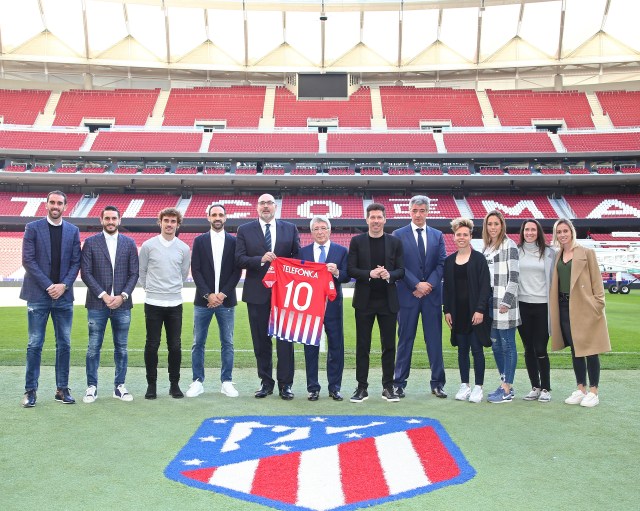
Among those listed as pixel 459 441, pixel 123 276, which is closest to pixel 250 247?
pixel 123 276

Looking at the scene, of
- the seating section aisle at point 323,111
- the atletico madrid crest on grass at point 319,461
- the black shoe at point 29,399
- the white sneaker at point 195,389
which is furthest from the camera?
the seating section aisle at point 323,111

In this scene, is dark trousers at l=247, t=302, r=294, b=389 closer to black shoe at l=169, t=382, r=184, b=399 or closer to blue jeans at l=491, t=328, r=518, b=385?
black shoe at l=169, t=382, r=184, b=399

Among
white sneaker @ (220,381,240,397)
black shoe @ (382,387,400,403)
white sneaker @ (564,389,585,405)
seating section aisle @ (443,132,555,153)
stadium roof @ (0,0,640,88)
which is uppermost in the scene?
stadium roof @ (0,0,640,88)

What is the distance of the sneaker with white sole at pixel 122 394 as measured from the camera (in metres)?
6.43

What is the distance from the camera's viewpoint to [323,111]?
4572 centimetres

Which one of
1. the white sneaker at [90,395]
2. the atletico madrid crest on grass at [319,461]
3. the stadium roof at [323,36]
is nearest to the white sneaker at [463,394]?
the atletico madrid crest on grass at [319,461]

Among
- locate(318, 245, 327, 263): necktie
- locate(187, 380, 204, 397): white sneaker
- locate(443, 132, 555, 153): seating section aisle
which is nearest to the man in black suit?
locate(318, 245, 327, 263): necktie

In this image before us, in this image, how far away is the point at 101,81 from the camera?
156 ft

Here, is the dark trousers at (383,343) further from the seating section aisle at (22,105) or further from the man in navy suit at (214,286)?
the seating section aisle at (22,105)

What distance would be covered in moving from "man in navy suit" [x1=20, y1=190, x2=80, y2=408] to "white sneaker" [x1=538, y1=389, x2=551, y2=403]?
5189mm

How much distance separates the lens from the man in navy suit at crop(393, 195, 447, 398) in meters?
6.86

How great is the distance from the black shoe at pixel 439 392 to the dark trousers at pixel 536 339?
1.02 meters

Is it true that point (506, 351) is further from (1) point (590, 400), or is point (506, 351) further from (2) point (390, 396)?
(2) point (390, 396)

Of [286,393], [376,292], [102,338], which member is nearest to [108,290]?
[102,338]
